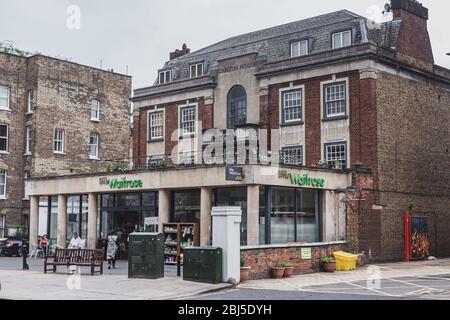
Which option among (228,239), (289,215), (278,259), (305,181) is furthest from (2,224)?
(228,239)

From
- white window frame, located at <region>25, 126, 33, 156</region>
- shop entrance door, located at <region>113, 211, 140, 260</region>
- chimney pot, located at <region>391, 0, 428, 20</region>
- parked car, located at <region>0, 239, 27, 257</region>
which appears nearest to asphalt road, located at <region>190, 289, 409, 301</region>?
shop entrance door, located at <region>113, 211, 140, 260</region>

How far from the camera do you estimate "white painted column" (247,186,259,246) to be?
26.1 metres

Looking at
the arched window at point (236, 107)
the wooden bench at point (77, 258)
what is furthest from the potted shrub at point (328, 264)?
the arched window at point (236, 107)

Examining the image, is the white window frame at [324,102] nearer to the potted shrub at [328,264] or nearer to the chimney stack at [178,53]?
the potted shrub at [328,264]

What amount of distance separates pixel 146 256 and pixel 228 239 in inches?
110

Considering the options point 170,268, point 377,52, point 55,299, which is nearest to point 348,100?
point 377,52

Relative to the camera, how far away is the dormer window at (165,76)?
43.9m

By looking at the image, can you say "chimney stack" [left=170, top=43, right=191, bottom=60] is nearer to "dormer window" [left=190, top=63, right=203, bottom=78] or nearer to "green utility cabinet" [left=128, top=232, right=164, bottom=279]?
"dormer window" [left=190, top=63, right=203, bottom=78]

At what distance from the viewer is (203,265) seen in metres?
20.7

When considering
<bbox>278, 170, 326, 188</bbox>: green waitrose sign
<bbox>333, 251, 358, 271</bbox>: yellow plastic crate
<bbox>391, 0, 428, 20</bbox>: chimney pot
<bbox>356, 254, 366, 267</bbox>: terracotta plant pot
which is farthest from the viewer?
<bbox>391, 0, 428, 20</bbox>: chimney pot

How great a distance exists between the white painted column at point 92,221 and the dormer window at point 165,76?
13.0m

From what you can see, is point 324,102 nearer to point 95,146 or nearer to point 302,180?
point 302,180

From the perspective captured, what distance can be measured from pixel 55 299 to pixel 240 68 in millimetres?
22733

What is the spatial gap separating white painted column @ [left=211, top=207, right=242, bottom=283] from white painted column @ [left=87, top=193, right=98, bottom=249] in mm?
13388
